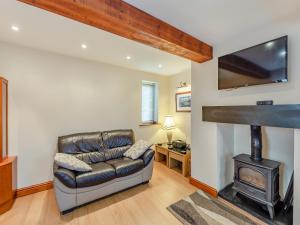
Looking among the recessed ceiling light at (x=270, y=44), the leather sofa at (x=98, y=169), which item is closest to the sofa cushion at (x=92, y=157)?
the leather sofa at (x=98, y=169)

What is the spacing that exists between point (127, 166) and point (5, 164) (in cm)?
169

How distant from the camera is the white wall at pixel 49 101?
8.06ft

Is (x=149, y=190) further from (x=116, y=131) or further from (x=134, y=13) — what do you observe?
(x=134, y=13)

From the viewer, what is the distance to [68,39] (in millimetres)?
2256

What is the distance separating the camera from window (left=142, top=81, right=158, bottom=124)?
4238 mm

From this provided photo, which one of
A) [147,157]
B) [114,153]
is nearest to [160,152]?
[147,157]

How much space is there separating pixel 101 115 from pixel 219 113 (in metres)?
2.37

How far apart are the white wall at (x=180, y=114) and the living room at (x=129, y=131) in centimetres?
53

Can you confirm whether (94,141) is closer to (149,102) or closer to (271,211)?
(149,102)

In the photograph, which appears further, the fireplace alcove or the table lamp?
the table lamp

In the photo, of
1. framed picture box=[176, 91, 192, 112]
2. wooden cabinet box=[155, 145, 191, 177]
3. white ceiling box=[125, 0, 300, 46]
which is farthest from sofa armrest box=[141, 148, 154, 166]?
white ceiling box=[125, 0, 300, 46]

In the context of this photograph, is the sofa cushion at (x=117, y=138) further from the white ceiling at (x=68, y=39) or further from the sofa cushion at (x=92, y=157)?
the white ceiling at (x=68, y=39)

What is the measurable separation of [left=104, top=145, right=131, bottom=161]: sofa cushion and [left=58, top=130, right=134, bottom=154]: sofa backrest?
0.07m

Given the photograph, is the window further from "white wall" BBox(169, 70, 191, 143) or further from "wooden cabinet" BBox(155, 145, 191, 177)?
"wooden cabinet" BBox(155, 145, 191, 177)
